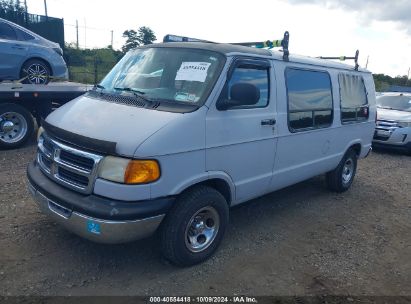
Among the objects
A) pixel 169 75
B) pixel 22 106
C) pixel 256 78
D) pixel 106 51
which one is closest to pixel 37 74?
pixel 22 106

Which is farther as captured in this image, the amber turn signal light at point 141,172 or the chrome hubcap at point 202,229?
the chrome hubcap at point 202,229

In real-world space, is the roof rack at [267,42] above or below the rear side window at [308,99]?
above

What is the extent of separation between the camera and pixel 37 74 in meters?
8.22

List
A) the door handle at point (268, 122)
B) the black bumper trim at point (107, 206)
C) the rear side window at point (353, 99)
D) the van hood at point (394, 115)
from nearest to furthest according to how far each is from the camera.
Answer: the black bumper trim at point (107, 206) < the door handle at point (268, 122) < the rear side window at point (353, 99) < the van hood at point (394, 115)

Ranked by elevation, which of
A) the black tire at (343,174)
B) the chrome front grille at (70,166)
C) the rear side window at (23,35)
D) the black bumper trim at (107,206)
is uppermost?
the rear side window at (23,35)

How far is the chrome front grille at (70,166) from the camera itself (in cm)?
314

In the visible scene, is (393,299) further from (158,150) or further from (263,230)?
(158,150)

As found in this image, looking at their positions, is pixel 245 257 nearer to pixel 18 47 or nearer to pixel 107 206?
pixel 107 206

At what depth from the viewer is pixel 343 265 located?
3.98m

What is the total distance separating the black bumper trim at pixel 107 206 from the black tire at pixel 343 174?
3.82 metres

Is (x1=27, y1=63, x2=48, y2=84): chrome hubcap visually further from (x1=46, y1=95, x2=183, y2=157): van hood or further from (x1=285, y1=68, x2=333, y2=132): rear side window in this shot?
(x1=285, y1=68, x2=333, y2=132): rear side window

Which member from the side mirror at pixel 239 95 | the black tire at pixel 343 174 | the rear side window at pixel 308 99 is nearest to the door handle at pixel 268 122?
the rear side window at pixel 308 99

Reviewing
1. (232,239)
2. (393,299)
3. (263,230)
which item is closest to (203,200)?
(232,239)

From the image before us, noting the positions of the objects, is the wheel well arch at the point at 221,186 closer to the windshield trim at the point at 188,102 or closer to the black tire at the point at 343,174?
the windshield trim at the point at 188,102
